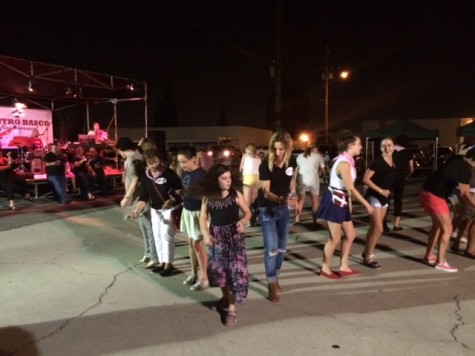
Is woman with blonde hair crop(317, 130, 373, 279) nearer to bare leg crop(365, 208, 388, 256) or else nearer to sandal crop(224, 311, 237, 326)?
bare leg crop(365, 208, 388, 256)

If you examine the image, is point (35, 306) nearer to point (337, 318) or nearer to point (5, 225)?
point (337, 318)

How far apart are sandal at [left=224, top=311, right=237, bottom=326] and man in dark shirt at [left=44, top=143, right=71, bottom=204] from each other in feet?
31.3

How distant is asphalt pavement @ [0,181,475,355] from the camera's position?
376 cm

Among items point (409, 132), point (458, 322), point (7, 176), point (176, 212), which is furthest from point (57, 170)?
point (409, 132)

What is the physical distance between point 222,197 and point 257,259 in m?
2.54

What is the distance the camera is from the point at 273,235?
4.75 m

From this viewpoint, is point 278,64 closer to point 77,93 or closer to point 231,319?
point 77,93

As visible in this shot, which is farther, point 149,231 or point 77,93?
point 77,93

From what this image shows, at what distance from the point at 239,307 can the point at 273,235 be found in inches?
33.0

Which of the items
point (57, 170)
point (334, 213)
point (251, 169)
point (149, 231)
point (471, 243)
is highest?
point (251, 169)

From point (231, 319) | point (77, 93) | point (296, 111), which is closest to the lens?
point (231, 319)

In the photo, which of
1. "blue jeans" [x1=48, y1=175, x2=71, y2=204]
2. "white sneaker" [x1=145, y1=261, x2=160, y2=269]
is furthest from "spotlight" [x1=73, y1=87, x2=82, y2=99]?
"white sneaker" [x1=145, y1=261, x2=160, y2=269]

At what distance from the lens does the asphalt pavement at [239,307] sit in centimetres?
376

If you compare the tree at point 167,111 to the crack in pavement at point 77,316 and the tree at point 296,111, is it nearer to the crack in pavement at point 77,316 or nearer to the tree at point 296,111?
the tree at point 296,111
